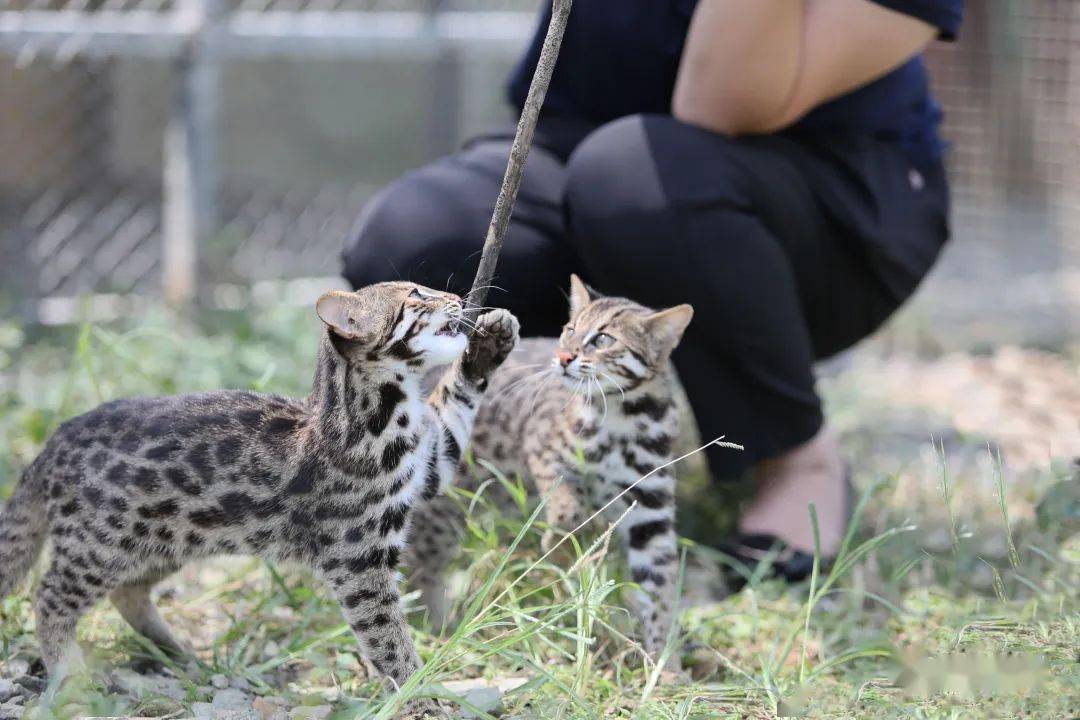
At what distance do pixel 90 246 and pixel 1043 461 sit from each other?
5.62 metres

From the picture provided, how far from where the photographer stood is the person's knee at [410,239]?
136 inches

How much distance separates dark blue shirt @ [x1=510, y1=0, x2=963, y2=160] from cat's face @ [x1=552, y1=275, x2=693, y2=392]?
1.07 metres

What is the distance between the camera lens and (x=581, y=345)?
2818 mm

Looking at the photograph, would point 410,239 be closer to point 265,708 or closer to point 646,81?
point 646,81

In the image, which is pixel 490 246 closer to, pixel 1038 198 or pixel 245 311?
pixel 245 311

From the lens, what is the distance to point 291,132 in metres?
9.66

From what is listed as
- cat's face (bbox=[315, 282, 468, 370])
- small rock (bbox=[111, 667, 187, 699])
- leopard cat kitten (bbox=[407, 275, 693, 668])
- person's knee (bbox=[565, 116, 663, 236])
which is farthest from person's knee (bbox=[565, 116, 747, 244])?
small rock (bbox=[111, 667, 187, 699])

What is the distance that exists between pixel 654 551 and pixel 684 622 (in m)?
0.24

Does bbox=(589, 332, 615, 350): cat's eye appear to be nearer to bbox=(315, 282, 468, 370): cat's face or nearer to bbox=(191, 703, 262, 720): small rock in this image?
bbox=(315, 282, 468, 370): cat's face

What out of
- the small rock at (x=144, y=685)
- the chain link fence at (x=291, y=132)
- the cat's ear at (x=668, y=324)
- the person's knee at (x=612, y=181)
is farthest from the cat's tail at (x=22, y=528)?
the chain link fence at (x=291, y=132)

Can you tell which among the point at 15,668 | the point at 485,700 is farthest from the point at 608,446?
the point at 15,668

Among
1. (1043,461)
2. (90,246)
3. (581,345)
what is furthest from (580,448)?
(90,246)

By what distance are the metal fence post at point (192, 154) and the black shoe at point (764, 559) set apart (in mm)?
3216

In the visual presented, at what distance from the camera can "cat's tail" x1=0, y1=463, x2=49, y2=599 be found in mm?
2586
